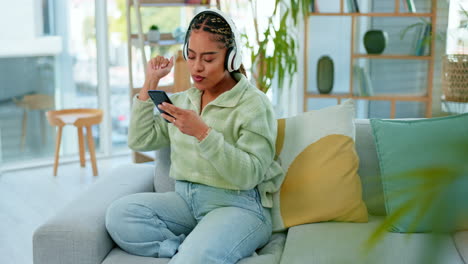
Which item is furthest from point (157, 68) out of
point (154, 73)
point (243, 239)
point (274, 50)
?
point (274, 50)

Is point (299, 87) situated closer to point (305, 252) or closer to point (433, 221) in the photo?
point (305, 252)

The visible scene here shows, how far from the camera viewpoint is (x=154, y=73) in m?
1.97

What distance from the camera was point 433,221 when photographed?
25 centimetres

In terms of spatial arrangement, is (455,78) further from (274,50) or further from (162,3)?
(162,3)

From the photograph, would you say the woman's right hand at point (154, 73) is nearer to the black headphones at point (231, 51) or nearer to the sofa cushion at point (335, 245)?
the black headphones at point (231, 51)

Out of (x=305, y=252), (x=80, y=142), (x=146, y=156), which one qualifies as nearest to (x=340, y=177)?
(x=305, y=252)

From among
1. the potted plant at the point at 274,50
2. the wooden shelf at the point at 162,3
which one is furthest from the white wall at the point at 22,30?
the potted plant at the point at 274,50

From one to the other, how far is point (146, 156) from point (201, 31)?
238cm

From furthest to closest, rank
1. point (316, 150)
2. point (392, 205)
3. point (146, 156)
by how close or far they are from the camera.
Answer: point (146, 156), point (316, 150), point (392, 205)

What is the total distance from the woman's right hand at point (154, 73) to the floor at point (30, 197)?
1095 millimetres

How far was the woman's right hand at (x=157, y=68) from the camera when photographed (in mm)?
1973

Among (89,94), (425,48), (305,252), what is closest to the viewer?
(305,252)

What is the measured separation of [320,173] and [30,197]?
2358mm

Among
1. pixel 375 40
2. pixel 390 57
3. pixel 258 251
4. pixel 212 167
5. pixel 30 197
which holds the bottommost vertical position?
pixel 30 197
